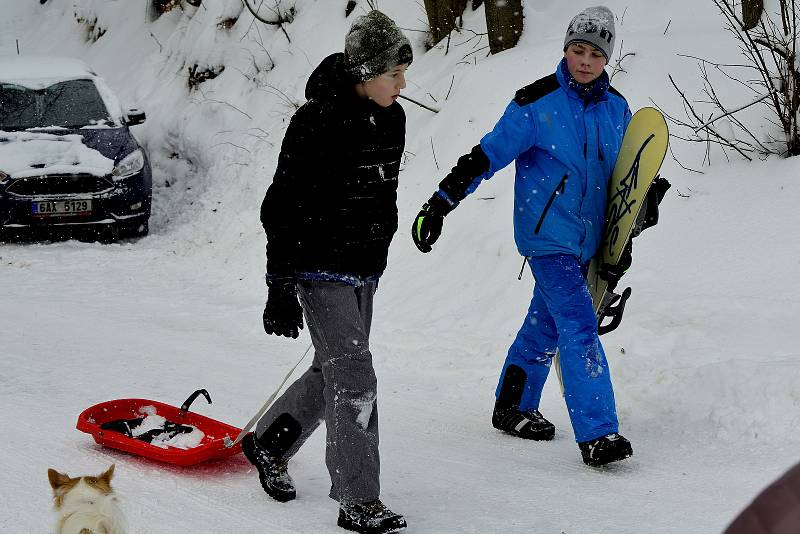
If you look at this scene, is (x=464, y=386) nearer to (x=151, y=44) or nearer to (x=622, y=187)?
(x=622, y=187)

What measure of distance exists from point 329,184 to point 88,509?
1.56 m

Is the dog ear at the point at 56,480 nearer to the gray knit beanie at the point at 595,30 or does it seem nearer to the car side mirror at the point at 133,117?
the gray knit beanie at the point at 595,30

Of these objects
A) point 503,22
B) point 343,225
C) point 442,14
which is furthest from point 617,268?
point 442,14

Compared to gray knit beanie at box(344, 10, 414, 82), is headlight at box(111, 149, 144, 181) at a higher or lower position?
lower

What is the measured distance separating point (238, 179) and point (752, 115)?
5.78m

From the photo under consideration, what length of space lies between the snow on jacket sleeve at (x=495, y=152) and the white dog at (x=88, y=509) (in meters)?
2.28

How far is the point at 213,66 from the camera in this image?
46.1 ft

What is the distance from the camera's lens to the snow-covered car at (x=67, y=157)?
393 inches

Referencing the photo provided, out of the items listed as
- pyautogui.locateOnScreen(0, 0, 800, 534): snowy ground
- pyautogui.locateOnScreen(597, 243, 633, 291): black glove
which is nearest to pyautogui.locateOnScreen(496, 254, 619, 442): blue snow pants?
pyautogui.locateOnScreen(597, 243, 633, 291): black glove

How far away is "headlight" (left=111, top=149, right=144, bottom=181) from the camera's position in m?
10.4

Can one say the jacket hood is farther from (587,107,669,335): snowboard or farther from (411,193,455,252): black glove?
(587,107,669,335): snowboard

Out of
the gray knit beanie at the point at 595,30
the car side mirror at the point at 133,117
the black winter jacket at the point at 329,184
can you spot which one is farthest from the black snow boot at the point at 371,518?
the car side mirror at the point at 133,117

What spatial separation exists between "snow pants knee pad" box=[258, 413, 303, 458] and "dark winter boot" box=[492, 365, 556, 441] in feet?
4.54

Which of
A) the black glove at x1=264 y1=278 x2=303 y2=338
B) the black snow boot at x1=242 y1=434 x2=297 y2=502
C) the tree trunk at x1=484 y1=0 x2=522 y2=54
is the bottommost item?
the black snow boot at x1=242 y1=434 x2=297 y2=502
